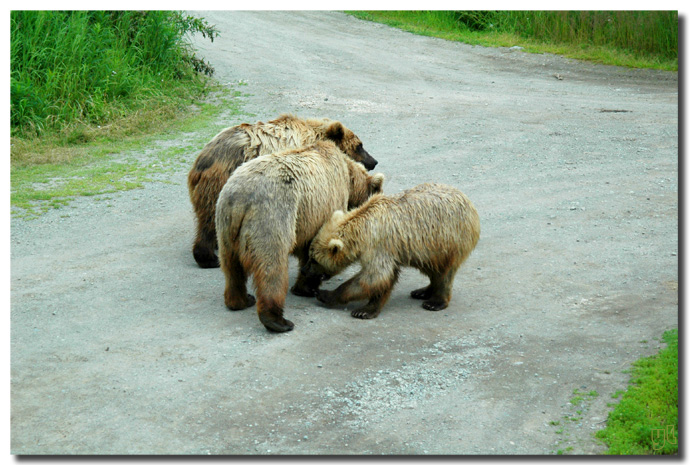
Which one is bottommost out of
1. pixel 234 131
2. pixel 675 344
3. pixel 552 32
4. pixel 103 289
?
pixel 103 289

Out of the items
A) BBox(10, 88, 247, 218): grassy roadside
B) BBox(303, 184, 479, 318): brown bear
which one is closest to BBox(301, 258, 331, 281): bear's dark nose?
BBox(303, 184, 479, 318): brown bear

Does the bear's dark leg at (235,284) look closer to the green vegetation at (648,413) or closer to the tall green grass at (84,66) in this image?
the green vegetation at (648,413)

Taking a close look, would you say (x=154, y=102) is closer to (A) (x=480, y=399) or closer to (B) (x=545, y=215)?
(B) (x=545, y=215)

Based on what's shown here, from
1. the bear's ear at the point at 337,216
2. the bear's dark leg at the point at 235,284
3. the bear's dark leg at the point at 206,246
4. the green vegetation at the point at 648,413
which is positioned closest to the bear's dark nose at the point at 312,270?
the bear's ear at the point at 337,216

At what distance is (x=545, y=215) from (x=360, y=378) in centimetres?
440

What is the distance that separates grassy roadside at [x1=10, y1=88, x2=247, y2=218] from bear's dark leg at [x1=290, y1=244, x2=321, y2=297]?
3675mm

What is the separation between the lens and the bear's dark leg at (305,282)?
6.53 meters

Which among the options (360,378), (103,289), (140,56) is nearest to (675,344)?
(360,378)

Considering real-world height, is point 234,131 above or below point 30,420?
above

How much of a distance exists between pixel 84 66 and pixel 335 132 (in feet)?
19.9

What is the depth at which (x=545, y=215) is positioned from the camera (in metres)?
8.60

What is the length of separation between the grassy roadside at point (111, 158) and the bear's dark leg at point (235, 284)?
352 centimetres

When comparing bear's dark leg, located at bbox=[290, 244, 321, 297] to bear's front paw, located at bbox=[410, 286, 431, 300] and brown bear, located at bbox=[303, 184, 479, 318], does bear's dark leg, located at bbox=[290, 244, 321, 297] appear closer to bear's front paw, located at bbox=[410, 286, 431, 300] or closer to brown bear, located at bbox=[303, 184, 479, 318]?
brown bear, located at bbox=[303, 184, 479, 318]

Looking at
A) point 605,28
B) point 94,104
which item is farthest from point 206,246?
point 605,28
